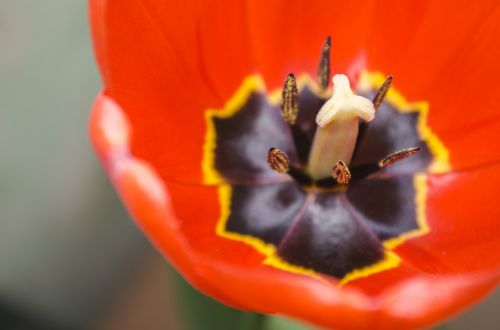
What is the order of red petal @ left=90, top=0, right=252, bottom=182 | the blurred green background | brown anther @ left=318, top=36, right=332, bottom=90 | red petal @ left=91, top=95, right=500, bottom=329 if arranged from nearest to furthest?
red petal @ left=91, top=95, right=500, bottom=329, red petal @ left=90, top=0, right=252, bottom=182, brown anther @ left=318, top=36, right=332, bottom=90, the blurred green background

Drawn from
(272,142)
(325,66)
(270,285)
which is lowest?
(270,285)

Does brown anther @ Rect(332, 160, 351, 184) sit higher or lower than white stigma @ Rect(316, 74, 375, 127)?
lower

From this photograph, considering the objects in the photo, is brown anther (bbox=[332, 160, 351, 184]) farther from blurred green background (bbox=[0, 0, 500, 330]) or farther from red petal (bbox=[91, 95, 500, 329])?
blurred green background (bbox=[0, 0, 500, 330])

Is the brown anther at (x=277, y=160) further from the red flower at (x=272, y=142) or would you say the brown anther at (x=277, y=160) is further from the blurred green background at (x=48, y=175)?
the blurred green background at (x=48, y=175)

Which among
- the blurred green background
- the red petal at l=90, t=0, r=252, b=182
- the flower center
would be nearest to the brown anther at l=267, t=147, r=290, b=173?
the flower center

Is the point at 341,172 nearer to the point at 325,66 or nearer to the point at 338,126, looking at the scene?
the point at 338,126

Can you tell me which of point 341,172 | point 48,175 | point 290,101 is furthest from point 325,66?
point 48,175

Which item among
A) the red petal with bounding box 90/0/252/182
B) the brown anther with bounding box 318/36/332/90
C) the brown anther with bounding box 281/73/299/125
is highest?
the brown anther with bounding box 318/36/332/90
